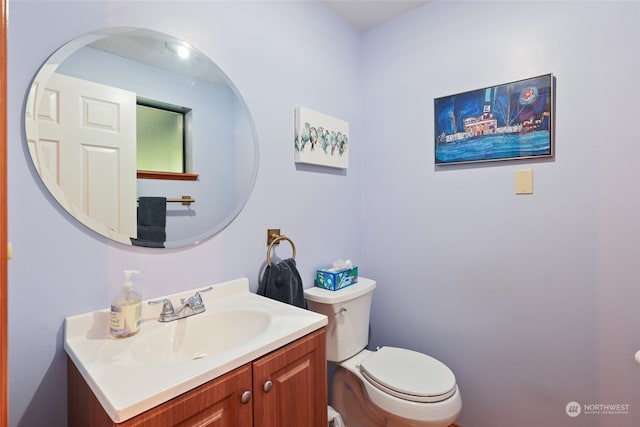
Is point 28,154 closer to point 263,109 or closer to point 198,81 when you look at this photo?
point 198,81

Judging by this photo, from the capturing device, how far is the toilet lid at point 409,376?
123 centimetres

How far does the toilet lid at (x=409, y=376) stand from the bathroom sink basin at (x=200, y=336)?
0.67 meters

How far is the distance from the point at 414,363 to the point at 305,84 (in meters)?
1.53

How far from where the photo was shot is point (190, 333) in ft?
3.26

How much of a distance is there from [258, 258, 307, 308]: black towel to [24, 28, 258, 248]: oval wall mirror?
0.30m

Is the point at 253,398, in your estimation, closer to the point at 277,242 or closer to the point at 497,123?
the point at 277,242

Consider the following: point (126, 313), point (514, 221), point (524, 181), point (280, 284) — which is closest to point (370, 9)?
point (524, 181)

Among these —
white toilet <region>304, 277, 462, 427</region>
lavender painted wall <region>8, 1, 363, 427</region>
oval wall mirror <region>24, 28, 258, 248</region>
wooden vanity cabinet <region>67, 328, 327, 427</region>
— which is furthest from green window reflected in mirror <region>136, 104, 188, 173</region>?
white toilet <region>304, 277, 462, 427</region>

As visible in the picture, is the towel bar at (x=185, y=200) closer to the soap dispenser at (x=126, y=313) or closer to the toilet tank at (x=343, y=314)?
the soap dispenser at (x=126, y=313)

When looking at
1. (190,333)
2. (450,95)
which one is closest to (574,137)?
(450,95)

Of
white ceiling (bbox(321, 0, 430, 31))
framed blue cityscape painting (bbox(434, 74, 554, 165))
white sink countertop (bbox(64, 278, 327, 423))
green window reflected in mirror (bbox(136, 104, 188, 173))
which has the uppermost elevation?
white ceiling (bbox(321, 0, 430, 31))

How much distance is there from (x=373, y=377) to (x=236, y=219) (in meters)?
0.94

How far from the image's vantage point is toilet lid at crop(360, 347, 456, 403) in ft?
4.02

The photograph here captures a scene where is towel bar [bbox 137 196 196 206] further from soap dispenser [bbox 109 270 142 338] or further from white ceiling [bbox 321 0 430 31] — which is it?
white ceiling [bbox 321 0 430 31]
